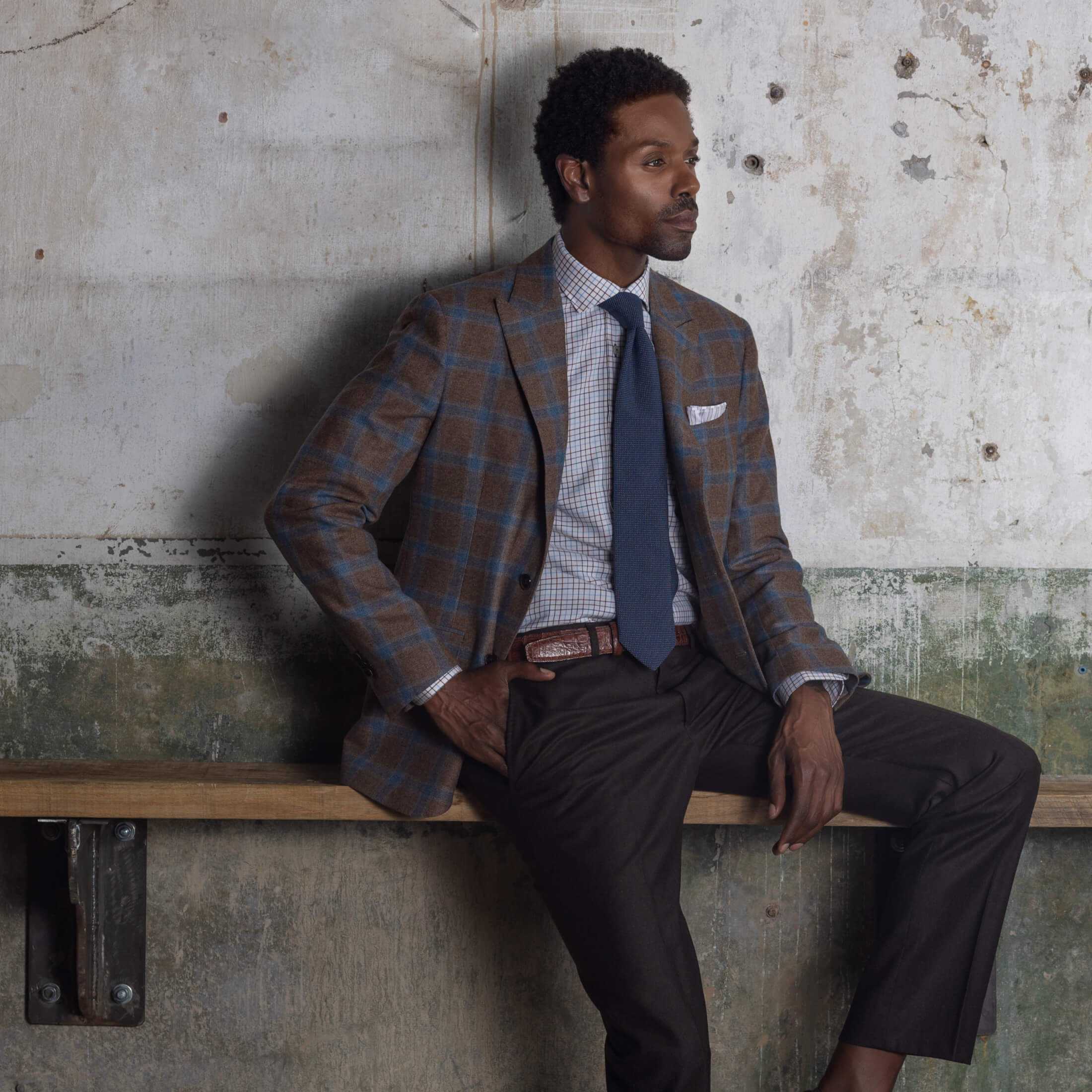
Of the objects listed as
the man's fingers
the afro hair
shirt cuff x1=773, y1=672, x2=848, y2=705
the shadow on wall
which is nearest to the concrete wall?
the shadow on wall

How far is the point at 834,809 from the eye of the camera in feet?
6.06

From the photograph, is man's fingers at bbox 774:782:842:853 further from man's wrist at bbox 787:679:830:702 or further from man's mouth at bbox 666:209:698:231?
man's mouth at bbox 666:209:698:231

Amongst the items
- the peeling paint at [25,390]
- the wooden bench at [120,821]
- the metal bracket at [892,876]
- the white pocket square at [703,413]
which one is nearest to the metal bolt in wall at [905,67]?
the white pocket square at [703,413]

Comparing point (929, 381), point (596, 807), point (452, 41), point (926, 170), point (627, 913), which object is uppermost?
point (452, 41)

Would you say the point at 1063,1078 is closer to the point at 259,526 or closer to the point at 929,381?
the point at 929,381

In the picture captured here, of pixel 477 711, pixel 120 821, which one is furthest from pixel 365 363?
pixel 120 821

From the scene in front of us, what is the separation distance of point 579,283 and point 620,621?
0.63 metres

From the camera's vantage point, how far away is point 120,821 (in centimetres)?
217

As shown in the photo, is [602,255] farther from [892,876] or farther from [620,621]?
[892,876]

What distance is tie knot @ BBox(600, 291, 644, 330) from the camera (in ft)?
6.50

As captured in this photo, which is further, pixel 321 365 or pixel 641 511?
pixel 321 365

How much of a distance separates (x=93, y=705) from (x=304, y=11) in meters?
1.53

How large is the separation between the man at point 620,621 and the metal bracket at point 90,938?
0.66 m

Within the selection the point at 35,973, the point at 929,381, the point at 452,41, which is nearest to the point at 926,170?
the point at 929,381
